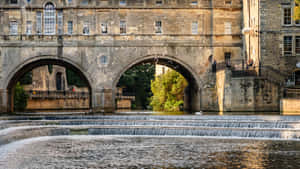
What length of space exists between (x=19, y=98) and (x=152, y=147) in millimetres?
36279

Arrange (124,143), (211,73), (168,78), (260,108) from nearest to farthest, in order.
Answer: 1. (124,143)
2. (260,108)
3. (211,73)
4. (168,78)

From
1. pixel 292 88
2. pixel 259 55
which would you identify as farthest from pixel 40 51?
pixel 292 88

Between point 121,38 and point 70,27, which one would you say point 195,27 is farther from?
point 70,27

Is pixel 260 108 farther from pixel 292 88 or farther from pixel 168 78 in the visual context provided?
pixel 168 78

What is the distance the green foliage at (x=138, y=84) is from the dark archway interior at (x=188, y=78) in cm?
2847

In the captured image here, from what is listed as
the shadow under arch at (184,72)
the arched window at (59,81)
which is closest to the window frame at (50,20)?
the shadow under arch at (184,72)

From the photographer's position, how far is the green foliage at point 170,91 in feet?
145

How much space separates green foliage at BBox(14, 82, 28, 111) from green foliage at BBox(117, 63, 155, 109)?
22.5m

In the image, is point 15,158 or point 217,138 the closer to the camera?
point 15,158

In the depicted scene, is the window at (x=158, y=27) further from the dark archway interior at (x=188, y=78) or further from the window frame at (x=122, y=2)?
the window frame at (x=122, y=2)

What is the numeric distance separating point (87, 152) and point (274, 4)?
2348 centimetres

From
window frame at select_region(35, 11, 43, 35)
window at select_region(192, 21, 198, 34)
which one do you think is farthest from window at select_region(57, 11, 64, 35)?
window at select_region(192, 21, 198, 34)

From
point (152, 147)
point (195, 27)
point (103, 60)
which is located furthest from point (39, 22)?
point (152, 147)

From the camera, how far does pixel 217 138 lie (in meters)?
17.2
